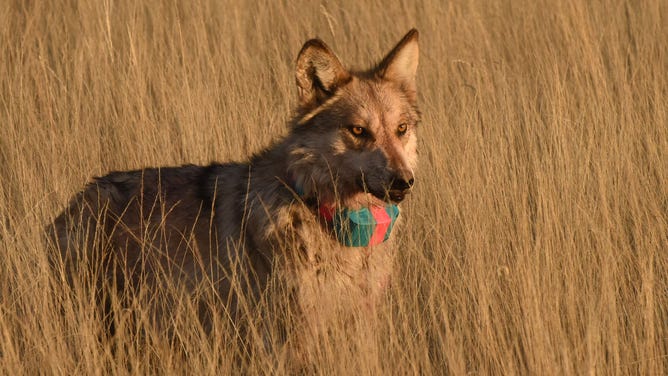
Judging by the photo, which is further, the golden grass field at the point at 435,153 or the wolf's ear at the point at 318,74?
the wolf's ear at the point at 318,74

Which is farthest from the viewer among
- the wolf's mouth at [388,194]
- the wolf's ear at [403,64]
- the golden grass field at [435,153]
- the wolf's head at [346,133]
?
the wolf's ear at [403,64]

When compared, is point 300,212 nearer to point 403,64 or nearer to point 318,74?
point 318,74

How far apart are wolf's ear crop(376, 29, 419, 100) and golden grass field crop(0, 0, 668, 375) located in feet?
2.05

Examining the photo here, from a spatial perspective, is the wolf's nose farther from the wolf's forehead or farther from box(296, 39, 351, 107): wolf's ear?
box(296, 39, 351, 107): wolf's ear

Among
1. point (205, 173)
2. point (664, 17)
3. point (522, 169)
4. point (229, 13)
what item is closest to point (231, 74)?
point (229, 13)

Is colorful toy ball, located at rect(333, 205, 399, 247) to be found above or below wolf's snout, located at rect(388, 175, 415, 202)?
below

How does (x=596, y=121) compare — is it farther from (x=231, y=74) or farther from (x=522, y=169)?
(x=231, y=74)

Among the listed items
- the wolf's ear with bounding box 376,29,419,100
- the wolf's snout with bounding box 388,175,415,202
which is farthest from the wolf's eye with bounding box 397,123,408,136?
the wolf's snout with bounding box 388,175,415,202

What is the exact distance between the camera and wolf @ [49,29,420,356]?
3594 millimetres

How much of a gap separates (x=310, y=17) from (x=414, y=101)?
308 cm

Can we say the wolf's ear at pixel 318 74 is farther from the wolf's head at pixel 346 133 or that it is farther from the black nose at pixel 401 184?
the black nose at pixel 401 184

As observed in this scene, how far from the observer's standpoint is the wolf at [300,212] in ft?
11.8

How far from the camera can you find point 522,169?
4.68 m

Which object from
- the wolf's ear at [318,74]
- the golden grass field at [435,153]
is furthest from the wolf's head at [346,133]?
the golden grass field at [435,153]
